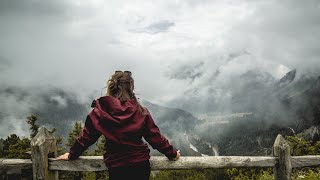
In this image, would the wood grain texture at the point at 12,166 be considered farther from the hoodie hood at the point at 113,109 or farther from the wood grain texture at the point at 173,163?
the hoodie hood at the point at 113,109

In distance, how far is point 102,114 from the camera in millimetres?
3898

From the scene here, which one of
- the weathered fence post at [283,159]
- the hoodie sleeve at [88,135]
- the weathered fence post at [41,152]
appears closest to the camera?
the hoodie sleeve at [88,135]

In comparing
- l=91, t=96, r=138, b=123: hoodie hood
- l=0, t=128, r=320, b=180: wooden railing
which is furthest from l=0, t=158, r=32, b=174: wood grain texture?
l=91, t=96, r=138, b=123: hoodie hood

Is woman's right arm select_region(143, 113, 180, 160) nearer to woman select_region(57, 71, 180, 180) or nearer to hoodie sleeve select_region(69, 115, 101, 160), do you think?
woman select_region(57, 71, 180, 180)

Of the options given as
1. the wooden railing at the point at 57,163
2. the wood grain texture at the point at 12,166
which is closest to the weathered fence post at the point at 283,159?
the wooden railing at the point at 57,163

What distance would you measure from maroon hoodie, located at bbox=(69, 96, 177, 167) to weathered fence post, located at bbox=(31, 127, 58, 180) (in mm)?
797

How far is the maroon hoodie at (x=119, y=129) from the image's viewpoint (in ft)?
12.8

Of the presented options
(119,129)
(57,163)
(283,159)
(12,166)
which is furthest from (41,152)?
(283,159)

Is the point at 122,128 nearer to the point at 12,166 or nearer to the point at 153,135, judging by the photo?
the point at 153,135

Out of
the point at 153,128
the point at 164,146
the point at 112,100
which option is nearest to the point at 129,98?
the point at 112,100

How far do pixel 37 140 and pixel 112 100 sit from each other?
145cm

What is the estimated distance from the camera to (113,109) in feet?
12.8

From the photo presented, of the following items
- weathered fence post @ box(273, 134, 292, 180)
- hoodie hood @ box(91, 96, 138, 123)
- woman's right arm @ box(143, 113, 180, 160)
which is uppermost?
hoodie hood @ box(91, 96, 138, 123)

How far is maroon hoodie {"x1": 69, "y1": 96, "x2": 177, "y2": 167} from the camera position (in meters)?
3.89
